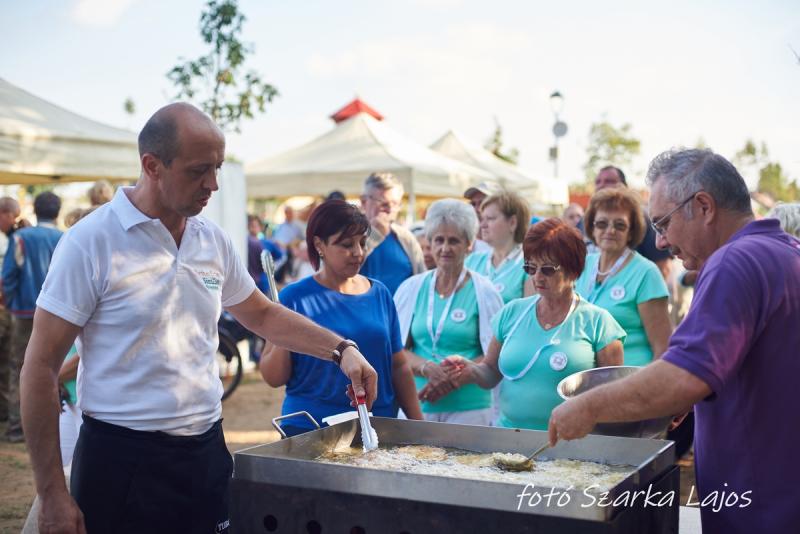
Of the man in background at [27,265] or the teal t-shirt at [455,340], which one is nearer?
the teal t-shirt at [455,340]

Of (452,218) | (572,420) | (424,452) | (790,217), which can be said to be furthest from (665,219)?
(452,218)

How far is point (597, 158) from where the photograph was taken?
113 feet

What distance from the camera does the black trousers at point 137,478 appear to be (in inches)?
92.3

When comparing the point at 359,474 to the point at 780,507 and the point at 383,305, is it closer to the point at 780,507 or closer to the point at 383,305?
the point at 780,507

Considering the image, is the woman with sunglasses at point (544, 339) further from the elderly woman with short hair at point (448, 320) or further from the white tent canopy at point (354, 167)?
the white tent canopy at point (354, 167)

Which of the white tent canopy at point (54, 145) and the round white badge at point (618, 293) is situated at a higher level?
the white tent canopy at point (54, 145)

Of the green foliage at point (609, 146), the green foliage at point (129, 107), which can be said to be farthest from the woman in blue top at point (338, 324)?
the green foliage at point (129, 107)

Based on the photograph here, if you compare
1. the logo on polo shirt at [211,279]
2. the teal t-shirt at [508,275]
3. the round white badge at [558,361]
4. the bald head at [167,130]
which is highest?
the bald head at [167,130]

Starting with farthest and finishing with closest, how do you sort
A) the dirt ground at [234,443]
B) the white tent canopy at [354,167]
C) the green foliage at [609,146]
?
1. the green foliage at [609,146]
2. the white tent canopy at [354,167]
3. the dirt ground at [234,443]

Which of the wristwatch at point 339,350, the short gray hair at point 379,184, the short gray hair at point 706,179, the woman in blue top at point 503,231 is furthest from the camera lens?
the short gray hair at point 379,184

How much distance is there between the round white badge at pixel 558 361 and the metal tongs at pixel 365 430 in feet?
3.37

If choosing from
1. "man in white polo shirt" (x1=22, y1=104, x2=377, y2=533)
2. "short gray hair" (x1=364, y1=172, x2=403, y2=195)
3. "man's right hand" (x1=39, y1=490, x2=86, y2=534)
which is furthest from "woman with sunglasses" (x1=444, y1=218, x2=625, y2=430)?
"short gray hair" (x1=364, y1=172, x2=403, y2=195)

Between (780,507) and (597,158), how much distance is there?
110 ft

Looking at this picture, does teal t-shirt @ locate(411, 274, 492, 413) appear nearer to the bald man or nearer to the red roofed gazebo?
the bald man
